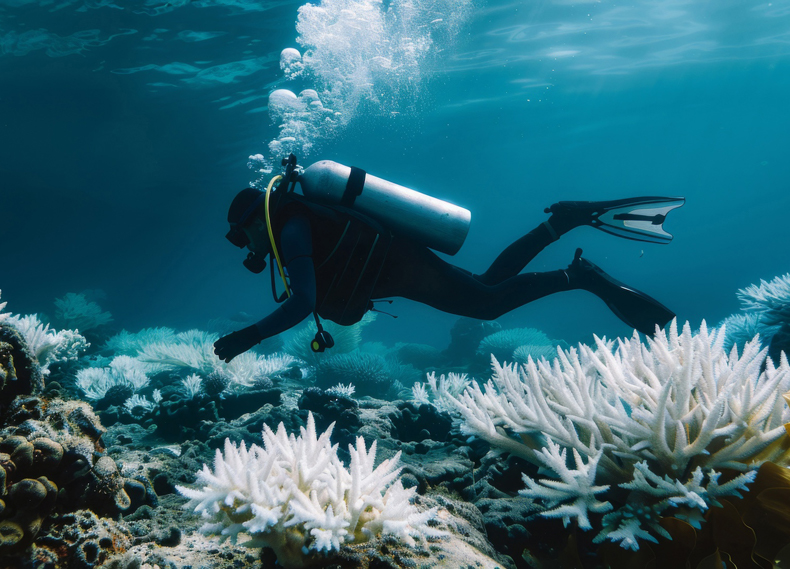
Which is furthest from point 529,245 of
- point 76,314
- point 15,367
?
point 76,314

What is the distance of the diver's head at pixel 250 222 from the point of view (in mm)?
3172

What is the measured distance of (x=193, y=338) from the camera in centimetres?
859

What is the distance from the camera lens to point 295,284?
9.23ft

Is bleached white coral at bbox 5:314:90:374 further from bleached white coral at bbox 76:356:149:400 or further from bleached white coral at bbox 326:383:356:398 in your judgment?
bleached white coral at bbox 326:383:356:398

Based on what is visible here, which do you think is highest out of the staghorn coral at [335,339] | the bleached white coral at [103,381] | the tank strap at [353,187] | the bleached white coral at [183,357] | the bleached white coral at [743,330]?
the tank strap at [353,187]

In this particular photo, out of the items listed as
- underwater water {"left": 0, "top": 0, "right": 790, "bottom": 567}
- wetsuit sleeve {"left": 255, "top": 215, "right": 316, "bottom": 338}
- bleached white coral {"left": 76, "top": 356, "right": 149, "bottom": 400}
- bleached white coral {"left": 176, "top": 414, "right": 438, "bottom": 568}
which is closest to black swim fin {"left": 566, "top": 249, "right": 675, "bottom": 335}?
underwater water {"left": 0, "top": 0, "right": 790, "bottom": 567}

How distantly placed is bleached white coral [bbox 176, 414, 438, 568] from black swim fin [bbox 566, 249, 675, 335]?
120 inches

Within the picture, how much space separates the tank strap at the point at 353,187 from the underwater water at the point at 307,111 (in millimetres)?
2009

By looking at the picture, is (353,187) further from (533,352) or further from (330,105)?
(330,105)

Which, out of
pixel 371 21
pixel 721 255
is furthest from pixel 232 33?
pixel 721 255

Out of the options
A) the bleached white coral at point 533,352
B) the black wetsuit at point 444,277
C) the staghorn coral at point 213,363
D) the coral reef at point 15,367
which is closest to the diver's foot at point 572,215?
the black wetsuit at point 444,277

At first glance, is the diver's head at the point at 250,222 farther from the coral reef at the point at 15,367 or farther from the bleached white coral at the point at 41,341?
the bleached white coral at the point at 41,341

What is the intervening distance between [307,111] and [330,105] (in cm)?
183

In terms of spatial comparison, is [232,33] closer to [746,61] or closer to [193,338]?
[193,338]
